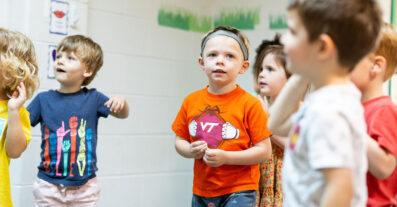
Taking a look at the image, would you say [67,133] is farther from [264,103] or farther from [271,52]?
[271,52]

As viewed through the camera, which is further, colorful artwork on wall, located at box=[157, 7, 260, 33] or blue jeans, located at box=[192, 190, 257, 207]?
colorful artwork on wall, located at box=[157, 7, 260, 33]

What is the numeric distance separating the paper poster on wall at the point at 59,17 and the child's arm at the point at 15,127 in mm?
995

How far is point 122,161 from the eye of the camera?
147 inches

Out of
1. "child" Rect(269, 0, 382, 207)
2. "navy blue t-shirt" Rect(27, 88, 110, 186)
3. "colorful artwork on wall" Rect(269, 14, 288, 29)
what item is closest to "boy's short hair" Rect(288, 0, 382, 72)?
"child" Rect(269, 0, 382, 207)

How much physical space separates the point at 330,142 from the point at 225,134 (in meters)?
1.21

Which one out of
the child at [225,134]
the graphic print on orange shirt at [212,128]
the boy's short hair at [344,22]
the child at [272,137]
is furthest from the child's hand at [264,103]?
the boy's short hair at [344,22]

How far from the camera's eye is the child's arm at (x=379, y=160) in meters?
1.49

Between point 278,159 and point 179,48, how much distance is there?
176cm

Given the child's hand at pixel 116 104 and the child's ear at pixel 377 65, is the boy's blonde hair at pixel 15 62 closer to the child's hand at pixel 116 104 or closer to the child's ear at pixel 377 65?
the child's hand at pixel 116 104

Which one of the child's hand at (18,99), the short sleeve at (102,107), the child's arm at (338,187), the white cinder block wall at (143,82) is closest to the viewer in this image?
the child's arm at (338,187)

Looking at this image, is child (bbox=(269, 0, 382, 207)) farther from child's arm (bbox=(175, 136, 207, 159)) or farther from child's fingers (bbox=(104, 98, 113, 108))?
child's fingers (bbox=(104, 98, 113, 108))

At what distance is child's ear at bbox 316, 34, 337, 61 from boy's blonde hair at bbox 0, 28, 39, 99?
5.23ft

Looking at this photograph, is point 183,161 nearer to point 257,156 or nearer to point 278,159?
point 278,159

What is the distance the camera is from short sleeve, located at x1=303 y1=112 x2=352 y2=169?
114 cm
